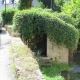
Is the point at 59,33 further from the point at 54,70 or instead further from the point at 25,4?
the point at 25,4

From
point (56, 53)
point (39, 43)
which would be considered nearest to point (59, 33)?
point (56, 53)

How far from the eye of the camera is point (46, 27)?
58.7ft

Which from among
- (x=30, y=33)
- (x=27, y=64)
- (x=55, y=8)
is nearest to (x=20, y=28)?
(x=30, y=33)

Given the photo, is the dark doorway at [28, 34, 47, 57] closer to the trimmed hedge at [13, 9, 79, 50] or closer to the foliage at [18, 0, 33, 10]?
the trimmed hedge at [13, 9, 79, 50]

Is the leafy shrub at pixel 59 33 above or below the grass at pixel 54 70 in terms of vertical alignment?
above

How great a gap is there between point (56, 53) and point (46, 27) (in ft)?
5.51

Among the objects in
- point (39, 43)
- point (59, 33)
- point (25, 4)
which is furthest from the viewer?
point (25, 4)

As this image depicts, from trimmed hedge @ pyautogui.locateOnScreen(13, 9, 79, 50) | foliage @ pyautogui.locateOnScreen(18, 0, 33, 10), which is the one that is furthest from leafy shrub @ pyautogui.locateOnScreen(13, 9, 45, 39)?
foliage @ pyautogui.locateOnScreen(18, 0, 33, 10)

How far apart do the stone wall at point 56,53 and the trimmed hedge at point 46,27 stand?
0.99ft

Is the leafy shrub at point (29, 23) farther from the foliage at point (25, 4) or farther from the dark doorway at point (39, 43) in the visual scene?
the foliage at point (25, 4)

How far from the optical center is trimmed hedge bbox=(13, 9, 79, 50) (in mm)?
17891

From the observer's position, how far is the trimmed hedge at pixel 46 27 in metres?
17.9

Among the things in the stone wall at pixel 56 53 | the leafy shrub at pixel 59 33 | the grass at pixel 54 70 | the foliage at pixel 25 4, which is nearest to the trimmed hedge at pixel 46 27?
the leafy shrub at pixel 59 33

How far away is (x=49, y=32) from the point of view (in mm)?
17938
